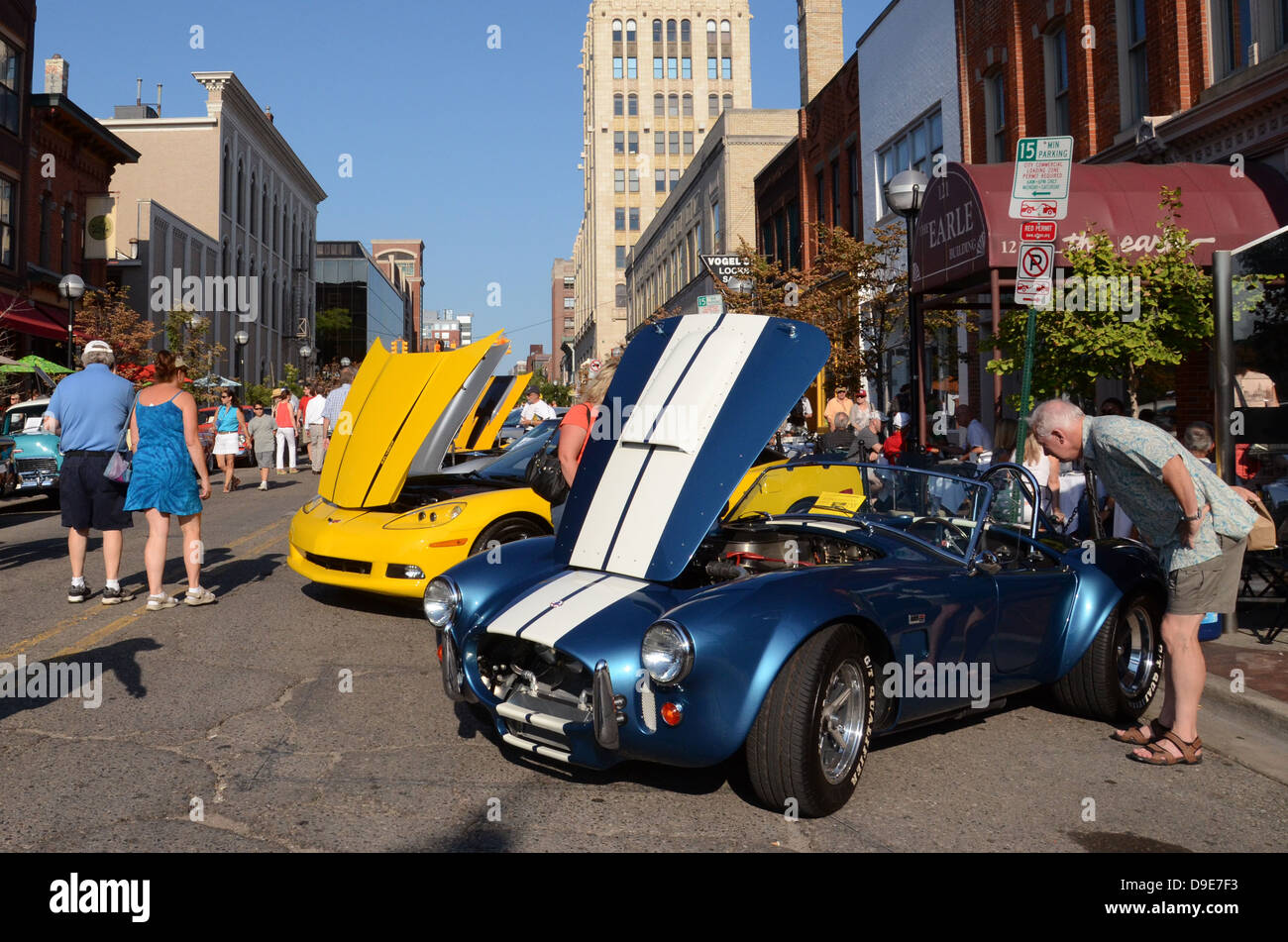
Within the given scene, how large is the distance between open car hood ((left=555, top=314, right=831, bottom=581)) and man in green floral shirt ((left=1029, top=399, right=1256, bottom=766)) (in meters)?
1.21

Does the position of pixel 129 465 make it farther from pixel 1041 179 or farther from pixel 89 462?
pixel 1041 179

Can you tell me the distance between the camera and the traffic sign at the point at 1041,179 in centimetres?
748

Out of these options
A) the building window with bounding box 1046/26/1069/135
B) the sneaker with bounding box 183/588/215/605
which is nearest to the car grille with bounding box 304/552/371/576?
the sneaker with bounding box 183/588/215/605

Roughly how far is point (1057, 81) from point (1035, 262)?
11557 mm

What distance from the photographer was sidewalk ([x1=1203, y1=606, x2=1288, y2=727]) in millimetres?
5387

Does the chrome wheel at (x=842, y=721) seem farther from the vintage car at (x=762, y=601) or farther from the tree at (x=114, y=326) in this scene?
the tree at (x=114, y=326)

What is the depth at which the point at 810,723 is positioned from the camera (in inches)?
151

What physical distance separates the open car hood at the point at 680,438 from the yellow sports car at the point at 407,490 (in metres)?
2.23

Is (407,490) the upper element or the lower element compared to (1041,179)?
lower

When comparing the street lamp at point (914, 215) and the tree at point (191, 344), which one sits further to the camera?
the tree at point (191, 344)

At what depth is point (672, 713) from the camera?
3.79m

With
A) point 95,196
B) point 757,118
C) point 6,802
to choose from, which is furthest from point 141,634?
point 757,118
